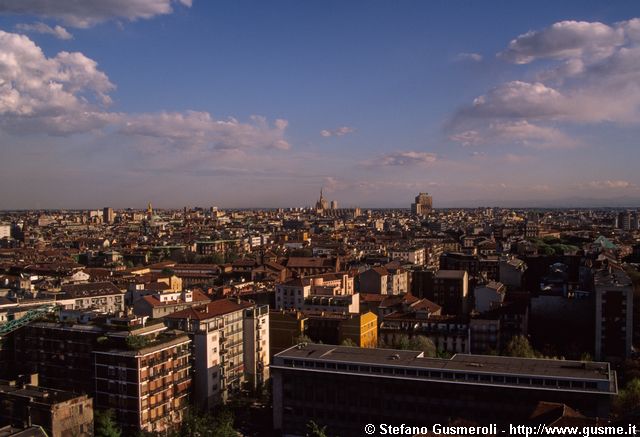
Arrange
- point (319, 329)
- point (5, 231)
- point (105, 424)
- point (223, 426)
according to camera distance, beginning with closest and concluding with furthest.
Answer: point (105, 424) < point (223, 426) < point (319, 329) < point (5, 231)

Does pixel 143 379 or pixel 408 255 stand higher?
pixel 408 255

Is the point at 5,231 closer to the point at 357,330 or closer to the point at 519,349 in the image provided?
the point at 357,330

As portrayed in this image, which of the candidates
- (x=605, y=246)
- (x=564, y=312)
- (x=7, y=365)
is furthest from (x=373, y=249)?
(x=7, y=365)

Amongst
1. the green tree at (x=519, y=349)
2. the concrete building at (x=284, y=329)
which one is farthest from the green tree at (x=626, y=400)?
the concrete building at (x=284, y=329)

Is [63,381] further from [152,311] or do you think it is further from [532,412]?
[532,412]

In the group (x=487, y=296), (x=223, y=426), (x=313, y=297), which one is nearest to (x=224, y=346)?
(x=223, y=426)

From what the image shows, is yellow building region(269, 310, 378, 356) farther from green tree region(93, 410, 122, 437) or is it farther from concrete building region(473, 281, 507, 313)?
green tree region(93, 410, 122, 437)
